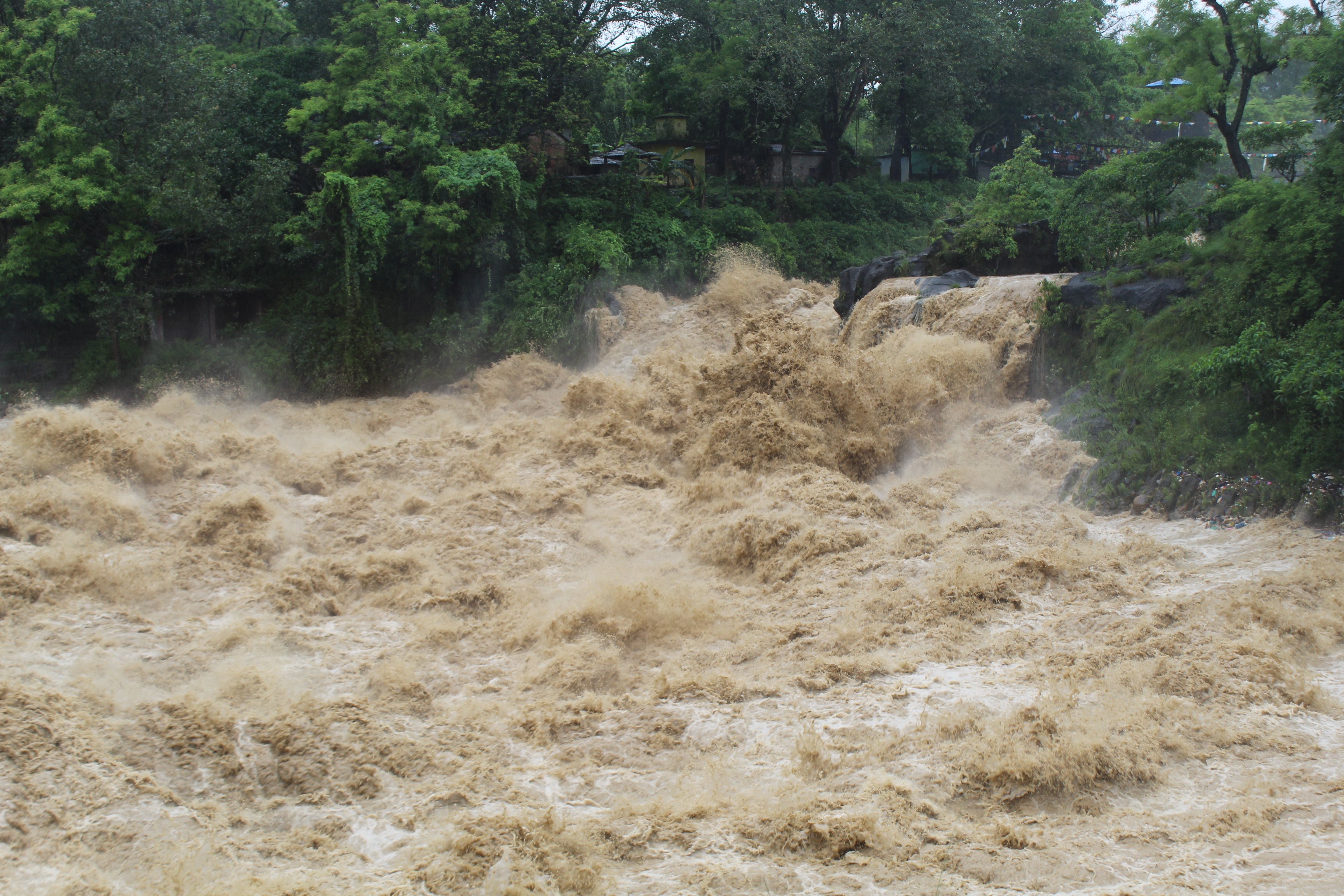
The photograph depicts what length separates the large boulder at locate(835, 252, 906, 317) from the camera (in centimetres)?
1755

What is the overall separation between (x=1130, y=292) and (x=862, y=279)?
19.5 feet

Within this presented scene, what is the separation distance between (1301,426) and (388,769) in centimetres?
819

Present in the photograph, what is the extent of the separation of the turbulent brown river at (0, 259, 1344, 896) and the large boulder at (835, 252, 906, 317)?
391 cm

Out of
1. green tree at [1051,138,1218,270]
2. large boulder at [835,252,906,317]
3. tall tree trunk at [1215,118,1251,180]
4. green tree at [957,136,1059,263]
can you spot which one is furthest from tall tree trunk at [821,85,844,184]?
tall tree trunk at [1215,118,1251,180]

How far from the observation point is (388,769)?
5922 mm

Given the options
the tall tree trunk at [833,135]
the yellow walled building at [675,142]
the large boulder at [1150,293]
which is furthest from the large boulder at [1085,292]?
the tall tree trunk at [833,135]

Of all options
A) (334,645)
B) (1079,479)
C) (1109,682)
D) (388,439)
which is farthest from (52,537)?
(1079,479)

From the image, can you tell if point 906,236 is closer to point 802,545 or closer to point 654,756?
point 802,545

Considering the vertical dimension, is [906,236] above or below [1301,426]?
above

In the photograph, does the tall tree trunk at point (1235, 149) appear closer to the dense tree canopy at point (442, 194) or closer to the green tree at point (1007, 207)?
the dense tree canopy at point (442, 194)

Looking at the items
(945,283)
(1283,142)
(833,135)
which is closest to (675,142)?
(833,135)

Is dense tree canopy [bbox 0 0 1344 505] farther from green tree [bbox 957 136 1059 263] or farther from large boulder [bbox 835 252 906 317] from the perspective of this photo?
large boulder [bbox 835 252 906 317]

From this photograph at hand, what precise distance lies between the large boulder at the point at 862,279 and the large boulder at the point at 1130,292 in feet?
15.3

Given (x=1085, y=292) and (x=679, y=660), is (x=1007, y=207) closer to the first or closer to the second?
(x=1085, y=292)
